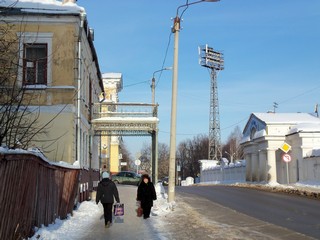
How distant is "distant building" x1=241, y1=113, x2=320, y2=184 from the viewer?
3444cm

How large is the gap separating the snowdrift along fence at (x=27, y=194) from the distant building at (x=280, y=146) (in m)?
24.1

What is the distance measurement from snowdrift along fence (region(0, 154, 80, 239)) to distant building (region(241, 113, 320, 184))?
24.1 metres

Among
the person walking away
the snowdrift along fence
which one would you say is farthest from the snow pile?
the person walking away

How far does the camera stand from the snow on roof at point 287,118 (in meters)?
39.2

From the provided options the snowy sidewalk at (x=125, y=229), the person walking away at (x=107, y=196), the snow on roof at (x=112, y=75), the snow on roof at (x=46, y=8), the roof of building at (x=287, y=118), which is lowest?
the snowy sidewalk at (x=125, y=229)

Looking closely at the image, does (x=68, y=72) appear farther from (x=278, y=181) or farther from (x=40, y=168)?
(x=278, y=181)

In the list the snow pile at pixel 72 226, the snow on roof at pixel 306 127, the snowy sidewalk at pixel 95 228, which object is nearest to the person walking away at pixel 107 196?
the snowy sidewalk at pixel 95 228

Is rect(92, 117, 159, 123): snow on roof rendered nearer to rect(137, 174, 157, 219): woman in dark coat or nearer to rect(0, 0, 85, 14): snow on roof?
rect(0, 0, 85, 14): snow on roof

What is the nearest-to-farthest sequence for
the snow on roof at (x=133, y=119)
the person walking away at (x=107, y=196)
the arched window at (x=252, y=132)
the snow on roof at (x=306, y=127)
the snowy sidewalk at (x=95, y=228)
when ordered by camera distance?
the snowy sidewalk at (x=95, y=228)
the person walking away at (x=107, y=196)
the snow on roof at (x=133, y=119)
the snow on roof at (x=306, y=127)
the arched window at (x=252, y=132)

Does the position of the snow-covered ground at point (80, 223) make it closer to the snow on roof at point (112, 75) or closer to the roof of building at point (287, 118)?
the roof of building at point (287, 118)

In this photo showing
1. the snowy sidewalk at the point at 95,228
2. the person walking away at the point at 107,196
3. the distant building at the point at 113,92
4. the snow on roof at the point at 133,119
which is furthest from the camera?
the distant building at the point at 113,92

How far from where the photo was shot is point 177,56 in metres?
18.8

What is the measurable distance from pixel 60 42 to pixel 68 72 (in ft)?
4.04

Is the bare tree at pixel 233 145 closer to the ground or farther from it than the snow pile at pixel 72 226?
farther from it
